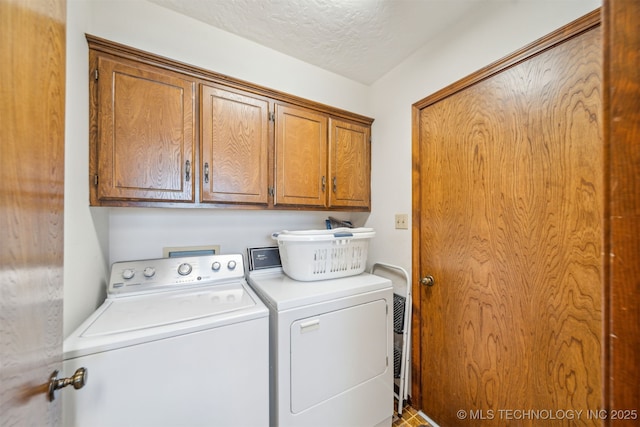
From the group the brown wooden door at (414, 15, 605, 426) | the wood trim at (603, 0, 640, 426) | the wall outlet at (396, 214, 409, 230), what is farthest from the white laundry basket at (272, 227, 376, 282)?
the wood trim at (603, 0, 640, 426)

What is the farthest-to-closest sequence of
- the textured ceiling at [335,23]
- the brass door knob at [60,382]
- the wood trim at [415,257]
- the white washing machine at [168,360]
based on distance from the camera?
the wood trim at [415,257] → the textured ceiling at [335,23] → the white washing machine at [168,360] → the brass door knob at [60,382]

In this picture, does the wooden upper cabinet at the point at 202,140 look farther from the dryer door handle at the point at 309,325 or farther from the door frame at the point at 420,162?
the dryer door handle at the point at 309,325

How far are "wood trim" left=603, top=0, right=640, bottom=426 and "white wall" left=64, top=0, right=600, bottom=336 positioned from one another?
3.35 feet

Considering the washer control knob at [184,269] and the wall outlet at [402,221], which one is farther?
the wall outlet at [402,221]

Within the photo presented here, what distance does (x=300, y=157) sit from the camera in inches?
65.8

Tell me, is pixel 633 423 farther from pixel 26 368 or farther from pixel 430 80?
pixel 430 80

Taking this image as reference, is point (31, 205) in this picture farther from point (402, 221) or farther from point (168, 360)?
point (402, 221)

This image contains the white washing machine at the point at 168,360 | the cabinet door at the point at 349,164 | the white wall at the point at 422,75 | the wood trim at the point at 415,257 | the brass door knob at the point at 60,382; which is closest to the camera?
the brass door knob at the point at 60,382

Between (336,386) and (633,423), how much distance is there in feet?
3.95

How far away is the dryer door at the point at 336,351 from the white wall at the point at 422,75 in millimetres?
543

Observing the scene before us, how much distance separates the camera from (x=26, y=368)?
48 cm

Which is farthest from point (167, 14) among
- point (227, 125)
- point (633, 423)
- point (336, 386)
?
point (336, 386)

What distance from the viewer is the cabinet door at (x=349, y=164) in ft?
5.92

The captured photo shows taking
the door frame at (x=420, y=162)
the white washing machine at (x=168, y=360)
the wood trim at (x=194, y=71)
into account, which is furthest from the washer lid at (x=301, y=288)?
the wood trim at (x=194, y=71)
